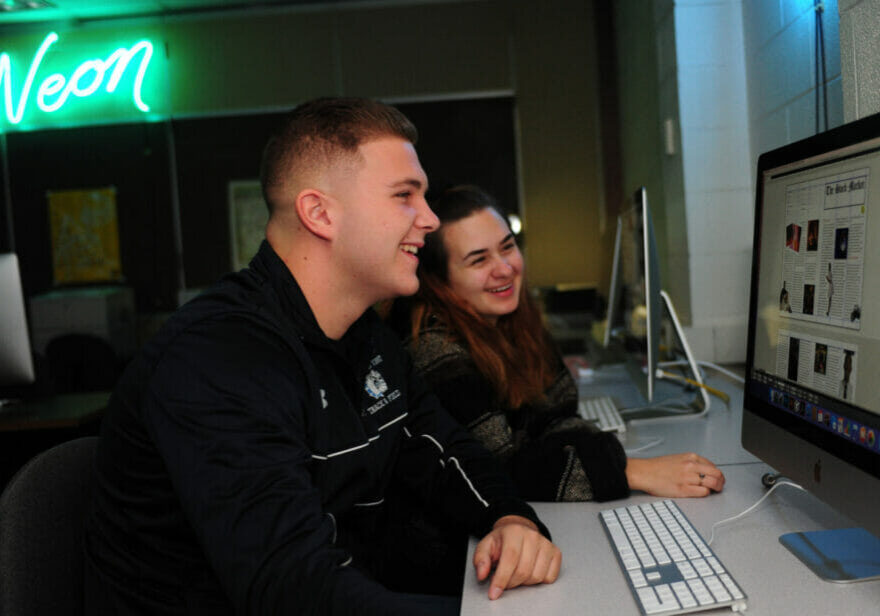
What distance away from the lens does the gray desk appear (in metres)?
0.82

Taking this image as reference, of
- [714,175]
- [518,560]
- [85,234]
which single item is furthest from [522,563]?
[85,234]

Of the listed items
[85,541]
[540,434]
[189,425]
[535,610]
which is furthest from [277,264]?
[540,434]

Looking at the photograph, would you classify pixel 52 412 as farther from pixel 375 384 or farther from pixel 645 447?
pixel 645 447

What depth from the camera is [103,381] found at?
12.6 ft

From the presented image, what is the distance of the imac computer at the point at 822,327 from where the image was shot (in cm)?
81

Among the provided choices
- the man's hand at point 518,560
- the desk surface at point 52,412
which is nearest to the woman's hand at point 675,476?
the man's hand at point 518,560

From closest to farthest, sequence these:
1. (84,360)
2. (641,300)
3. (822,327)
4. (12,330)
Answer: (822,327) < (641,300) < (12,330) < (84,360)

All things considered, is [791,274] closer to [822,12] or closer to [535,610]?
[535,610]

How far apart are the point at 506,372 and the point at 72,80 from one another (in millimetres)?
4577

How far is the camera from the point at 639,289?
6.77 ft

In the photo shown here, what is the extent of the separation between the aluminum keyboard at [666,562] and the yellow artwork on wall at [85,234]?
4.72 metres

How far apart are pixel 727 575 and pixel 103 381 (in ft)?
11.9

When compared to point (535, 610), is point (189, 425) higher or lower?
higher

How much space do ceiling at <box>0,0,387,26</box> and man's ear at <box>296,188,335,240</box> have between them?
4.21 metres
